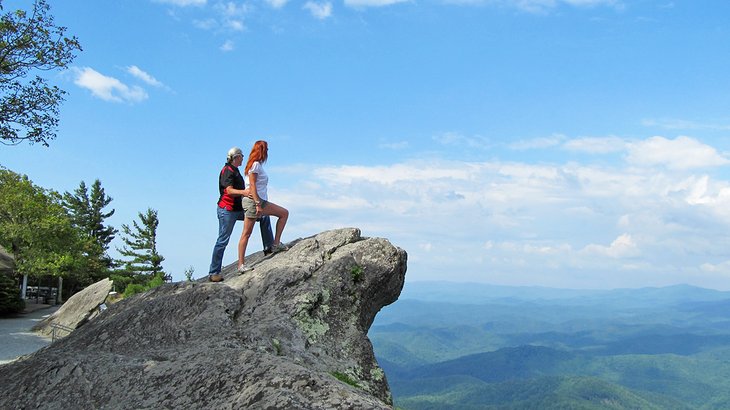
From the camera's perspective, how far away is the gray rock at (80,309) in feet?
94.3

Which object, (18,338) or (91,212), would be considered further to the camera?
(91,212)

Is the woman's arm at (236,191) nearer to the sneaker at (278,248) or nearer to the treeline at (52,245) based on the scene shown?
the sneaker at (278,248)

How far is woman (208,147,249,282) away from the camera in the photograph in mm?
11977

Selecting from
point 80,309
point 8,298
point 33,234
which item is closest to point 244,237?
point 80,309

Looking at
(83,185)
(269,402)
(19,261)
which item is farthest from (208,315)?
(83,185)

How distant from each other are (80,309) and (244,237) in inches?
878

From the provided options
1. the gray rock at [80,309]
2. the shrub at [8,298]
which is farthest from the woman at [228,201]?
the shrub at [8,298]

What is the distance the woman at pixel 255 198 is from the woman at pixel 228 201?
247 millimetres

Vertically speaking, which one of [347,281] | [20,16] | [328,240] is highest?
[20,16]

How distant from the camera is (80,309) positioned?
29891 millimetres

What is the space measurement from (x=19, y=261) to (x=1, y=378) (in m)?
52.1

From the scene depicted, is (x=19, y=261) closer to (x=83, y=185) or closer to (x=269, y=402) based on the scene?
(x=83, y=185)

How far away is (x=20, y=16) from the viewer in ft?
72.1

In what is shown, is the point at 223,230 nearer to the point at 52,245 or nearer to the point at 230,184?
the point at 230,184
